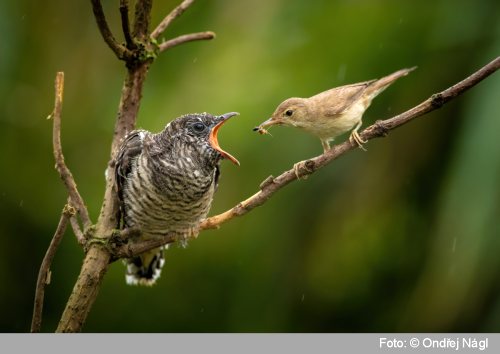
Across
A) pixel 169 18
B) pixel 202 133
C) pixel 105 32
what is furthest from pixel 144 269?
pixel 105 32

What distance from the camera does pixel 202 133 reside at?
3.10 m

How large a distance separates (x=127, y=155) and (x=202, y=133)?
14.6 inches

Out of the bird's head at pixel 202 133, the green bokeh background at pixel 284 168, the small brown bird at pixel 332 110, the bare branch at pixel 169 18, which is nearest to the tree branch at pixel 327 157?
the bird's head at pixel 202 133

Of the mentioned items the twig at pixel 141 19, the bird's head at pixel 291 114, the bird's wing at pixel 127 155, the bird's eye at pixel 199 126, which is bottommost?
the bird's wing at pixel 127 155

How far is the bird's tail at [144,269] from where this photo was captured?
151 inches

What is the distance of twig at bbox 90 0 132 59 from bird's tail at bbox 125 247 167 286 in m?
1.37

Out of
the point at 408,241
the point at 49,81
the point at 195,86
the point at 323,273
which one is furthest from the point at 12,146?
the point at 408,241

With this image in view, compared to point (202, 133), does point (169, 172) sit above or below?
below

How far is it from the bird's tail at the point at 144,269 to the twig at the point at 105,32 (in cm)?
137

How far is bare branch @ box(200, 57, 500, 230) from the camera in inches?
79.4

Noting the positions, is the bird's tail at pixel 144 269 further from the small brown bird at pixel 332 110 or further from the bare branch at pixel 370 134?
the bare branch at pixel 370 134

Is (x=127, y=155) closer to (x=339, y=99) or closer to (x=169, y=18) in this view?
(x=169, y=18)

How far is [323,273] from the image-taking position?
5.05 meters

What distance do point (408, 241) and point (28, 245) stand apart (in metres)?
2.83
